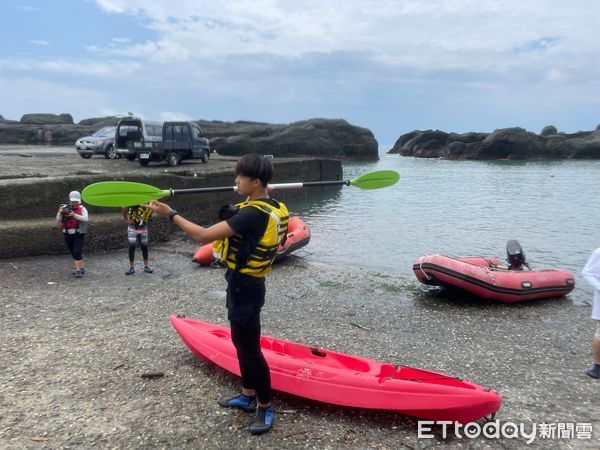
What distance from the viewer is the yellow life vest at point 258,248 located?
11.1 feet

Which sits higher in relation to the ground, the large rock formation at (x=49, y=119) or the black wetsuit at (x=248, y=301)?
the large rock formation at (x=49, y=119)

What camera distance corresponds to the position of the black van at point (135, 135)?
59.0ft

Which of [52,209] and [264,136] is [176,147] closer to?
[52,209]

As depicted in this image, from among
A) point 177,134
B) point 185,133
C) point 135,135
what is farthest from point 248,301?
point 135,135

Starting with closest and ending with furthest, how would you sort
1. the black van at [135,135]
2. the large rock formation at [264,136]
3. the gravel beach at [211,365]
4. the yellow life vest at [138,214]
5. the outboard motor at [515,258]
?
the gravel beach at [211,365] → the yellow life vest at [138,214] → the outboard motor at [515,258] → the black van at [135,135] → the large rock formation at [264,136]

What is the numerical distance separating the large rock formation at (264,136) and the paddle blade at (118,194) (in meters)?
38.6

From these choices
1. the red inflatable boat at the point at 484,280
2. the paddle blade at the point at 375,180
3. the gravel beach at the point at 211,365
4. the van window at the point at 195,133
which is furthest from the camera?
the van window at the point at 195,133

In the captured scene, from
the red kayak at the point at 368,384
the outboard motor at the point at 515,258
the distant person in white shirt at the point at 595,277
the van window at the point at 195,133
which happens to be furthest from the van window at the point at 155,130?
the distant person in white shirt at the point at 595,277

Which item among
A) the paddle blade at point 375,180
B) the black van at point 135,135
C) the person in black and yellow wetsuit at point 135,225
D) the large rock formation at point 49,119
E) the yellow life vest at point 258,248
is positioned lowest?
the person in black and yellow wetsuit at point 135,225

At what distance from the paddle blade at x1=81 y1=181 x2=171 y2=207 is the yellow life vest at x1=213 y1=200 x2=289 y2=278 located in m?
1.53

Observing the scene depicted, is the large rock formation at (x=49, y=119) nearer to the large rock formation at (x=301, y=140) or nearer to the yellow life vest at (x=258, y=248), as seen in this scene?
the large rock formation at (x=301, y=140)

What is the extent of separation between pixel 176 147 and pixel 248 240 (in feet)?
54.0

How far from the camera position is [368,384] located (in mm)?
4105

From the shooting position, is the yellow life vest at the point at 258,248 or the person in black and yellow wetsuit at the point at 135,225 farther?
the person in black and yellow wetsuit at the point at 135,225
